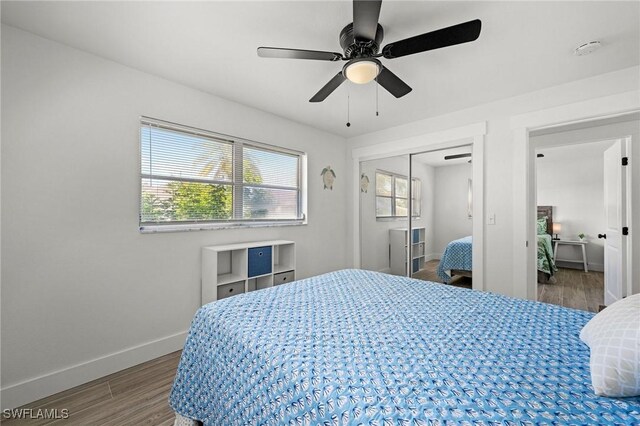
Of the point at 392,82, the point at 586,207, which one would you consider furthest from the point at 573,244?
the point at 392,82

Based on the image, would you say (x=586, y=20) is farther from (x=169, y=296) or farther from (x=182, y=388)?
(x=169, y=296)

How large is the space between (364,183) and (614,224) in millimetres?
2974

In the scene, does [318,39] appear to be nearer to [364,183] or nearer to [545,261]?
[364,183]

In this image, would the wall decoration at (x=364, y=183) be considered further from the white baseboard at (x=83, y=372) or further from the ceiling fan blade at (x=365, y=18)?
the white baseboard at (x=83, y=372)

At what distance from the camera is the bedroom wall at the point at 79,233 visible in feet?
5.96

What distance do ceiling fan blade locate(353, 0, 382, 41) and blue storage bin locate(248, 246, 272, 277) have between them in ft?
6.90

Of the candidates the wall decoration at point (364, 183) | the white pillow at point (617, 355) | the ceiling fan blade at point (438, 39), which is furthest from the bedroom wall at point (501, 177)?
the white pillow at point (617, 355)

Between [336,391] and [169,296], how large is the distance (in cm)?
221

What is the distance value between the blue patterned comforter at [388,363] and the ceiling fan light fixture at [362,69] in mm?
1376

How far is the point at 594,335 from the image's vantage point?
38.3 inches

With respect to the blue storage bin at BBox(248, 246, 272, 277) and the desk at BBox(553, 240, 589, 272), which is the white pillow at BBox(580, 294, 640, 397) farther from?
the desk at BBox(553, 240, 589, 272)

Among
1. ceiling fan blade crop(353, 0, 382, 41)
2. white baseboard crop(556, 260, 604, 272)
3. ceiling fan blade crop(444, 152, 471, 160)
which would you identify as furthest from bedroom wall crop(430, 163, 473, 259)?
white baseboard crop(556, 260, 604, 272)

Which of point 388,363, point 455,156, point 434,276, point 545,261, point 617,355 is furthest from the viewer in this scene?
point 545,261

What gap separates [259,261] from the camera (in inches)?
113
